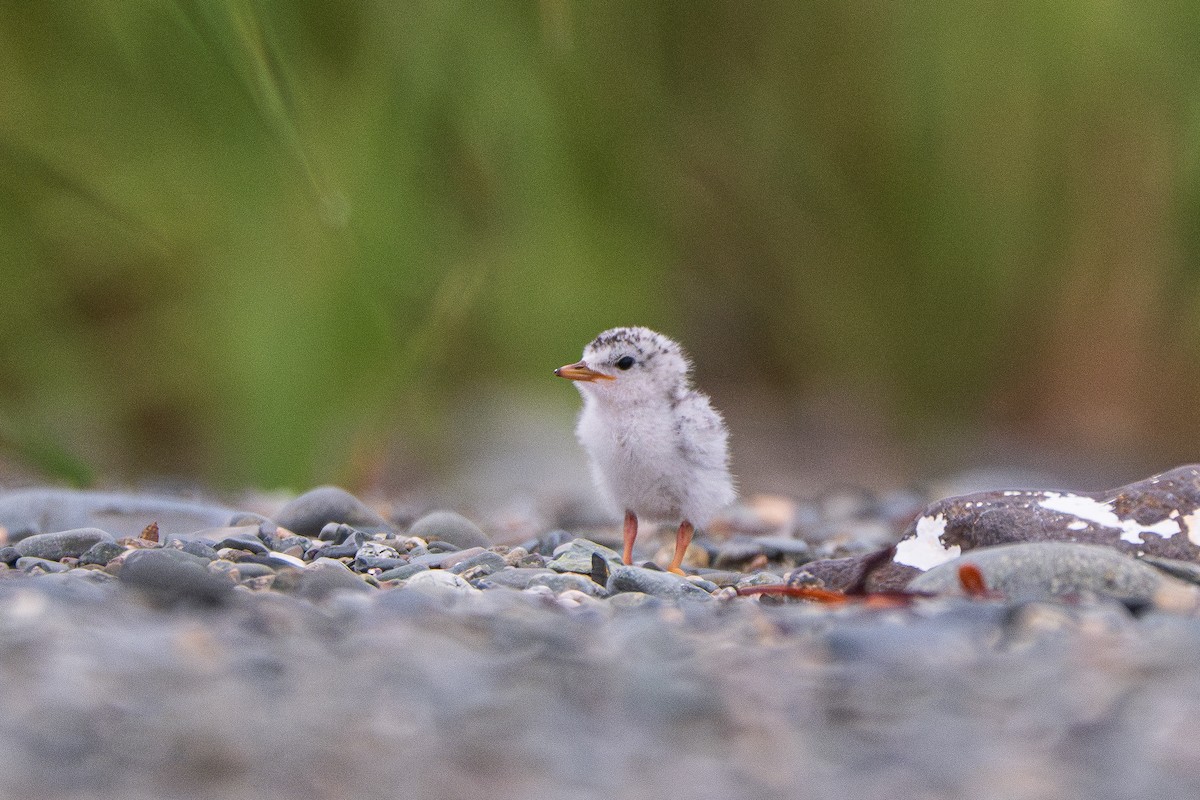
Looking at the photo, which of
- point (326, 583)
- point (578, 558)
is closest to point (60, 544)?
point (326, 583)

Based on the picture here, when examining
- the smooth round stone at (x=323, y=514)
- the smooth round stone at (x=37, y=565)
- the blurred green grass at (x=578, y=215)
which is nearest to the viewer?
the smooth round stone at (x=37, y=565)

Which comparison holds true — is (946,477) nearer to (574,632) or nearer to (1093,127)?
(1093,127)

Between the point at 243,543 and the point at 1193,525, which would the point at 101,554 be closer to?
the point at 243,543

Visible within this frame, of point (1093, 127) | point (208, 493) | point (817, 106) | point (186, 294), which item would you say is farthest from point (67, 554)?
point (1093, 127)

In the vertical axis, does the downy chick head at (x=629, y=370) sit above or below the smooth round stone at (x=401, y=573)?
above

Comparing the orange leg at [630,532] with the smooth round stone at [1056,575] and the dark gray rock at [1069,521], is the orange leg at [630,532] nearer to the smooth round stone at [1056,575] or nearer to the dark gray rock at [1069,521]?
the dark gray rock at [1069,521]

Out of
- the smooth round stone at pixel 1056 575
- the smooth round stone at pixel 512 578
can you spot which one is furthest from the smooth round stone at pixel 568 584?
the smooth round stone at pixel 1056 575
